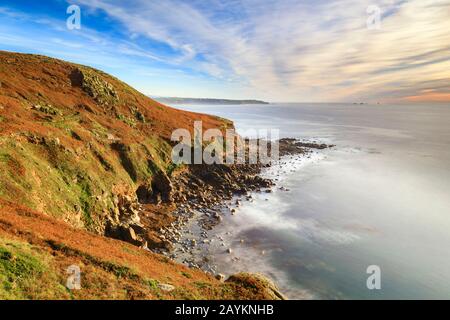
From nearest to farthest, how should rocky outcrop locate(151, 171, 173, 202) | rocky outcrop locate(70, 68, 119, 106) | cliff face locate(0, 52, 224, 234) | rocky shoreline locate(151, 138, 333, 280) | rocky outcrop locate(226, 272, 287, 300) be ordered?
rocky outcrop locate(226, 272, 287, 300) < cliff face locate(0, 52, 224, 234) < rocky shoreline locate(151, 138, 333, 280) < rocky outcrop locate(151, 171, 173, 202) < rocky outcrop locate(70, 68, 119, 106)

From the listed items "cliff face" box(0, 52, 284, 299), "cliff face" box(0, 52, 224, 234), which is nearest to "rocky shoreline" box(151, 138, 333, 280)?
"cliff face" box(0, 52, 284, 299)

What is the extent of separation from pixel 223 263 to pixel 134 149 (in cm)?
2393

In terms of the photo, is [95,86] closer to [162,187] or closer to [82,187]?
[162,187]

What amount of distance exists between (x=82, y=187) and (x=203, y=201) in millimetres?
17784

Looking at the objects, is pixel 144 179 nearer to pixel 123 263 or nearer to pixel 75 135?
pixel 75 135

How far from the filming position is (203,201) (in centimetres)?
4384

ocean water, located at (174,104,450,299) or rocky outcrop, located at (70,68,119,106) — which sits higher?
rocky outcrop, located at (70,68,119,106)

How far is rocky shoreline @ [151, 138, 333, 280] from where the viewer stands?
30484mm

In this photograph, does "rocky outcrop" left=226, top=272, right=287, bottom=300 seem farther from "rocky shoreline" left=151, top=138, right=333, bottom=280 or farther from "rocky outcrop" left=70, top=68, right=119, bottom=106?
"rocky outcrop" left=70, top=68, right=119, bottom=106

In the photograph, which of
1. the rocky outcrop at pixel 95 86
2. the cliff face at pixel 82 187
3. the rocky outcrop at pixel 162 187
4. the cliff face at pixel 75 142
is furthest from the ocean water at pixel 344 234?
the rocky outcrop at pixel 95 86

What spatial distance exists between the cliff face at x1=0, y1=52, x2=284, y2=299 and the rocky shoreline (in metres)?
2.31

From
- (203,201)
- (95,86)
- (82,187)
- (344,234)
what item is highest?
(95,86)

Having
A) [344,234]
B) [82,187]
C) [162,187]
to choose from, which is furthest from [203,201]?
[344,234]

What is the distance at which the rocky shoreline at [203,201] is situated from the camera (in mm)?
30484
